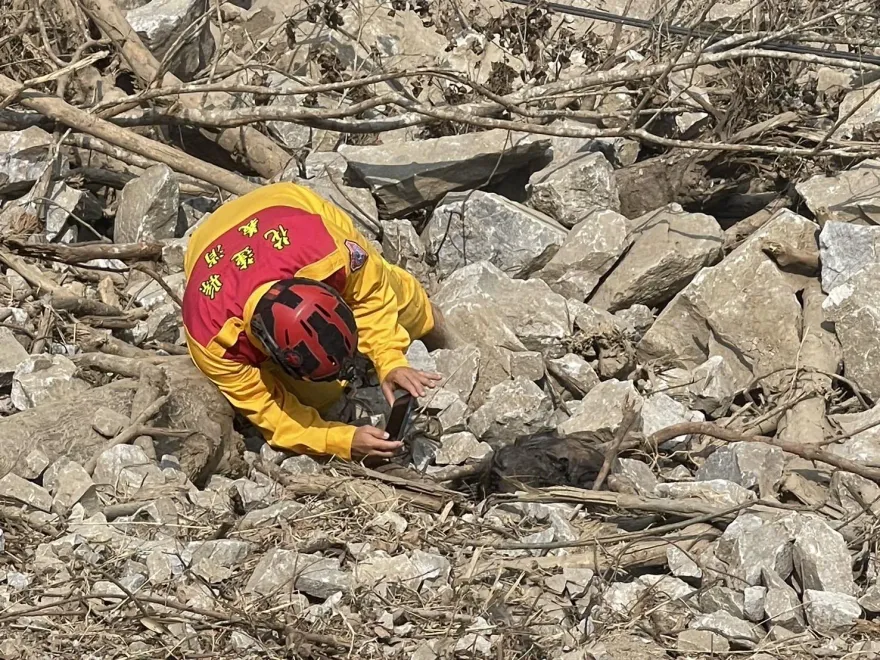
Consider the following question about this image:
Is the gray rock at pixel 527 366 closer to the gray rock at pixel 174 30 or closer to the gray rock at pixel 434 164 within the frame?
the gray rock at pixel 434 164

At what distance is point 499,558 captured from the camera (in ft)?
11.6

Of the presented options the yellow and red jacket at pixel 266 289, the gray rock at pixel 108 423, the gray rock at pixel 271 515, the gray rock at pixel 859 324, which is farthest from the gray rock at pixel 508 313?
the gray rock at pixel 108 423

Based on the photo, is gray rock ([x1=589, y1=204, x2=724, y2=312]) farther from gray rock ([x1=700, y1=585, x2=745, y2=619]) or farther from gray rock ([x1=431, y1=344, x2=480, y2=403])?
gray rock ([x1=700, y1=585, x2=745, y2=619])

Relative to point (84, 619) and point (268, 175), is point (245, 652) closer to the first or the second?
point (84, 619)

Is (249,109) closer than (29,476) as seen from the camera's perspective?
No

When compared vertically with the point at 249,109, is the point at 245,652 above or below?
below

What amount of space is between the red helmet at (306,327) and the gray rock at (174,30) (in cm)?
245

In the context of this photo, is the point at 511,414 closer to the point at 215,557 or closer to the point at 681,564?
the point at 681,564

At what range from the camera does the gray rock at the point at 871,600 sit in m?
3.17

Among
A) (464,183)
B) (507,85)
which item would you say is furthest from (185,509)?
(507,85)

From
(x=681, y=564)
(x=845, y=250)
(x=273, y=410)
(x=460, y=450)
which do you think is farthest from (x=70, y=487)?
(x=845, y=250)

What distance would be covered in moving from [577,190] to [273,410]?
1708mm

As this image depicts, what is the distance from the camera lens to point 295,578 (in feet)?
11.1

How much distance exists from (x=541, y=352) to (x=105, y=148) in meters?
2.18
